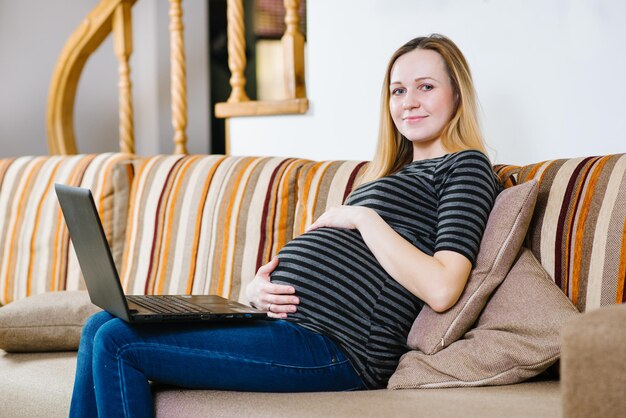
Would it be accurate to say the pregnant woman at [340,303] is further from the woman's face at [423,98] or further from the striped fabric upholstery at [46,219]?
the striped fabric upholstery at [46,219]

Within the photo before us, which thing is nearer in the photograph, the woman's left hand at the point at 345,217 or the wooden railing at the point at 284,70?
the woman's left hand at the point at 345,217

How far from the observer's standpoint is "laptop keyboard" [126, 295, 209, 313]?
4.78ft

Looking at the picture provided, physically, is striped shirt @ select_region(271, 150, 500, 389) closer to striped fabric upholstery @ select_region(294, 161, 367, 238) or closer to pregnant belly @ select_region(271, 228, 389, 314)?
pregnant belly @ select_region(271, 228, 389, 314)

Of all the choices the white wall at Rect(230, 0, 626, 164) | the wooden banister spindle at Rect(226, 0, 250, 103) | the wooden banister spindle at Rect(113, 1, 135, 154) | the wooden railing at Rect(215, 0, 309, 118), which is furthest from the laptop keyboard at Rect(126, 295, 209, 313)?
the wooden banister spindle at Rect(113, 1, 135, 154)

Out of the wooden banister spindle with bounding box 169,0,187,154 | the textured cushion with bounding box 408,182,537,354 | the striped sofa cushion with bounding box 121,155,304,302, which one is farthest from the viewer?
the wooden banister spindle with bounding box 169,0,187,154

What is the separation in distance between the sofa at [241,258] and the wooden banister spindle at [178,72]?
1.58 feet

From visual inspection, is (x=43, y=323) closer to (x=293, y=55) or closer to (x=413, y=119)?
(x=413, y=119)

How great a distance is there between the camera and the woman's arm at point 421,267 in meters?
1.45

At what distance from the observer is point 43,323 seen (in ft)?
6.08

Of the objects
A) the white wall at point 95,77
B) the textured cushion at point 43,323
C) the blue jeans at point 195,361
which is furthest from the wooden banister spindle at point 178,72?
the blue jeans at point 195,361

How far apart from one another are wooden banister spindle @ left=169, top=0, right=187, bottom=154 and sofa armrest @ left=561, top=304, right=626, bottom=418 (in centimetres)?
216

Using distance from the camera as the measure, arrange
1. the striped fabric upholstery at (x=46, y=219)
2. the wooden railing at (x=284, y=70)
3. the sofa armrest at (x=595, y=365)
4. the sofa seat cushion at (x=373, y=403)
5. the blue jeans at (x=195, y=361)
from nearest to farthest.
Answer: the sofa armrest at (x=595, y=365), the sofa seat cushion at (x=373, y=403), the blue jeans at (x=195, y=361), the striped fabric upholstery at (x=46, y=219), the wooden railing at (x=284, y=70)

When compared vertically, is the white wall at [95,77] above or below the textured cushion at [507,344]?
above

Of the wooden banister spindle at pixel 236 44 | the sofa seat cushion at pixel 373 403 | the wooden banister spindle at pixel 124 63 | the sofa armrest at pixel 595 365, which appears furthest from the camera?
the wooden banister spindle at pixel 124 63
